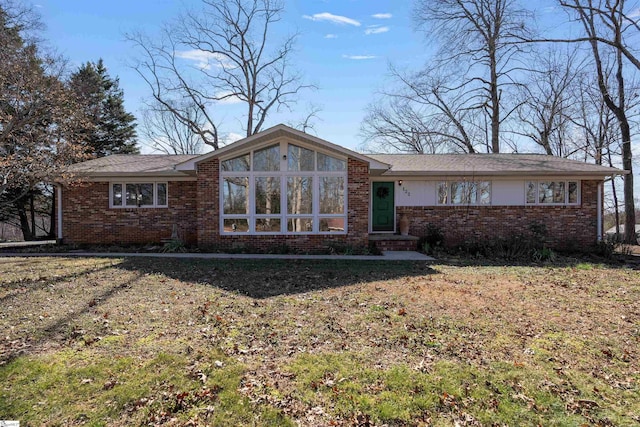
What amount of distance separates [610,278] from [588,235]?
584 centimetres

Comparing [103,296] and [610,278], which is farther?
[610,278]

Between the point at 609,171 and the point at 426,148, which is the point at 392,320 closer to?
the point at 609,171

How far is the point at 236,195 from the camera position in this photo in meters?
11.3

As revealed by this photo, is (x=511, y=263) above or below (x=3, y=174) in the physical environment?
below

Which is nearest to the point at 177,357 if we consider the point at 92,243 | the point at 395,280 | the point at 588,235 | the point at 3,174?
the point at 395,280

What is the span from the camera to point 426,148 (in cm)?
2842

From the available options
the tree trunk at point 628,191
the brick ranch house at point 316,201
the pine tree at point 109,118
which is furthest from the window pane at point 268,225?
the pine tree at point 109,118

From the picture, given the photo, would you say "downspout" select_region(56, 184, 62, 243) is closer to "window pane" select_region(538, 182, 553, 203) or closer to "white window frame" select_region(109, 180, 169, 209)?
"white window frame" select_region(109, 180, 169, 209)

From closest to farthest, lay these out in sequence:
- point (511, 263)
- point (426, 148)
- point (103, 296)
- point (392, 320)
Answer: point (392, 320) < point (103, 296) < point (511, 263) < point (426, 148)

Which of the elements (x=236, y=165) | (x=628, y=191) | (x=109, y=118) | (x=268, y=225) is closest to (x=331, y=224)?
(x=268, y=225)

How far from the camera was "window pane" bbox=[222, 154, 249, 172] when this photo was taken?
11.3 m

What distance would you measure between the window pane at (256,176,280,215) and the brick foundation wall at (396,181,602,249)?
456 cm

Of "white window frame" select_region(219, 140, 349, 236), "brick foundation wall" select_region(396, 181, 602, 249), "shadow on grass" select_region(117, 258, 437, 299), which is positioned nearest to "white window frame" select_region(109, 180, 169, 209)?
"white window frame" select_region(219, 140, 349, 236)

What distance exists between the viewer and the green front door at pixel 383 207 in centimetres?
1328
